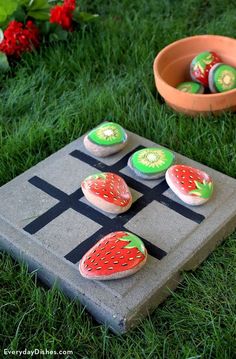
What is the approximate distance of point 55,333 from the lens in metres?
1.08

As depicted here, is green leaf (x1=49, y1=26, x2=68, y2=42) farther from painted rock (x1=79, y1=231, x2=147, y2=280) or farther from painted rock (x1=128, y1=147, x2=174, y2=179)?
painted rock (x1=79, y1=231, x2=147, y2=280)

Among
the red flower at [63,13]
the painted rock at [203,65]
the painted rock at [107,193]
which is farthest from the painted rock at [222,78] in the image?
the red flower at [63,13]

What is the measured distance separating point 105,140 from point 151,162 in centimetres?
14

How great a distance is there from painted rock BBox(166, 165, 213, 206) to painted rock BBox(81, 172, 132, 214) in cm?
11

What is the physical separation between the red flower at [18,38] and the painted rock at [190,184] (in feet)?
2.74

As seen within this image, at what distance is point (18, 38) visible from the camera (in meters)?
1.84

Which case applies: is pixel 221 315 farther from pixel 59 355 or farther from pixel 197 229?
pixel 59 355

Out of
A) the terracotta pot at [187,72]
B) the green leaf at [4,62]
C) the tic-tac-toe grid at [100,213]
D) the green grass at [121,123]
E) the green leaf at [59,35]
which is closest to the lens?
the green grass at [121,123]

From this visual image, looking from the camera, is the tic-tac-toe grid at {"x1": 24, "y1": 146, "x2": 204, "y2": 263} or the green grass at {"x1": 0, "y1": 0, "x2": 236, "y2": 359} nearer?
the green grass at {"x1": 0, "y1": 0, "x2": 236, "y2": 359}

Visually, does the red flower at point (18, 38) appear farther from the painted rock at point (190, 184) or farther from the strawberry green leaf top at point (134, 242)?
the strawberry green leaf top at point (134, 242)

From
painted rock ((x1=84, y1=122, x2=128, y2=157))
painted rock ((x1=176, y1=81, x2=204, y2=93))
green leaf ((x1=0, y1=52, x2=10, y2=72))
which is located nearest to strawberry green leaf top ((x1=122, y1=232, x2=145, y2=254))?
painted rock ((x1=84, y1=122, x2=128, y2=157))

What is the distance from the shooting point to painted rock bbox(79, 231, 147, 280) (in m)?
1.08

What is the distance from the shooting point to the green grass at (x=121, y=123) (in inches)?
41.9

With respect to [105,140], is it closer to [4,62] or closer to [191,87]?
[191,87]
